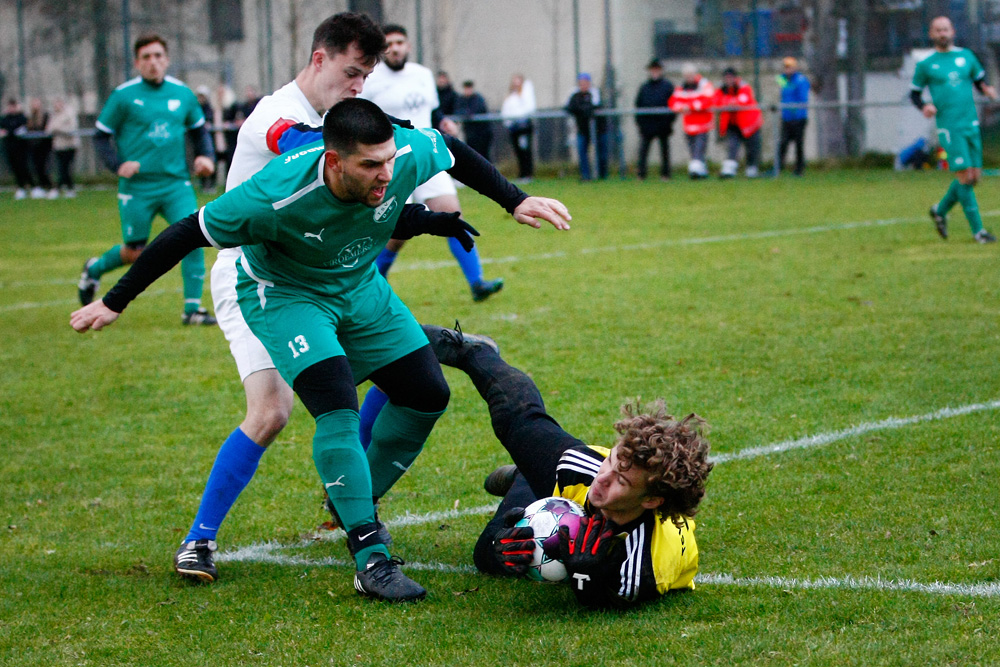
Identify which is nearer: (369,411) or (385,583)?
(385,583)

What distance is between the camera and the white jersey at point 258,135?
4.68 metres

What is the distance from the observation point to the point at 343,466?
411 cm

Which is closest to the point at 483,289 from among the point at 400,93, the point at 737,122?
the point at 400,93

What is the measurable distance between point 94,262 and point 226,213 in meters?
6.46

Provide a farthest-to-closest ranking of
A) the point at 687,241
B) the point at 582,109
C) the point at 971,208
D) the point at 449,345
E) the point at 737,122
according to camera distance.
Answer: the point at 582,109
the point at 737,122
the point at 687,241
the point at 971,208
the point at 449,345

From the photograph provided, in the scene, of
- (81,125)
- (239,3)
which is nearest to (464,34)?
(239,3)

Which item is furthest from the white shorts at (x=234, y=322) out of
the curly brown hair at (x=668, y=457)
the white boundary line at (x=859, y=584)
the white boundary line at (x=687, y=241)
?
the white boundary line at (x=687, y=241)

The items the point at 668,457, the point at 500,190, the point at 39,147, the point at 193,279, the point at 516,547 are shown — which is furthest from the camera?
the point at 39,147

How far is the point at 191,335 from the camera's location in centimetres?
929

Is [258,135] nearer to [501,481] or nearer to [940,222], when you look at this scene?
[501,481]

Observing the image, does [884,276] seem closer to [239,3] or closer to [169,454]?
[169,454]

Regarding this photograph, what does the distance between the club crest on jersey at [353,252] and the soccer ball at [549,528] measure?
1.07m

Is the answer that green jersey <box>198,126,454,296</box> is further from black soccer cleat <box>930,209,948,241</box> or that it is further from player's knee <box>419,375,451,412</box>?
black soccer cleat <box>930,209,948,241</box>

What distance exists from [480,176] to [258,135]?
2.89 ft
